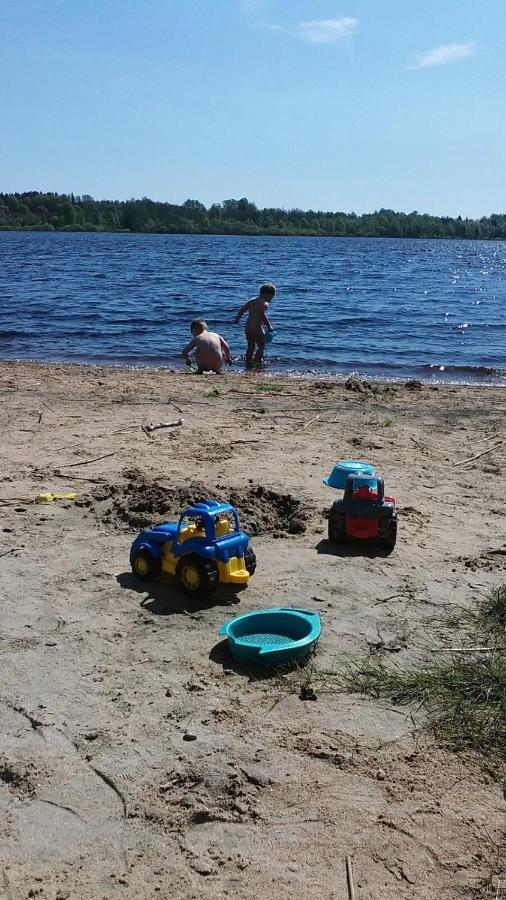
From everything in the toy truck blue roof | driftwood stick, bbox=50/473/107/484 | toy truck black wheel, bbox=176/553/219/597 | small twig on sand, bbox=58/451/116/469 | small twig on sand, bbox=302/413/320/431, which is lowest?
toy truck black wheel, bbox=176/553/219/597

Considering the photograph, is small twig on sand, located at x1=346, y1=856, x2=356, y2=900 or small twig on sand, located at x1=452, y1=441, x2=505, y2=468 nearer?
small twig on sand, located at x1=346, y1=856, x2=356, y2=900

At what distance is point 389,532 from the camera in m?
4.99

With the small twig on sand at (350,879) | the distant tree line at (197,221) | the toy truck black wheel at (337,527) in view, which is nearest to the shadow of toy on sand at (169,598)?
the toy truck black wheel at (337,527)

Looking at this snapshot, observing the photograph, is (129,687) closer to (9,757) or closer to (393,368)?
(9,757)

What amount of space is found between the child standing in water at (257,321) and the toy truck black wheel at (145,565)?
990cm

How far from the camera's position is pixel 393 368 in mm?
14859

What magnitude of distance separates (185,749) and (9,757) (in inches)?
26.6

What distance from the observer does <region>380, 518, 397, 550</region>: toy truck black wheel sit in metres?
4.98

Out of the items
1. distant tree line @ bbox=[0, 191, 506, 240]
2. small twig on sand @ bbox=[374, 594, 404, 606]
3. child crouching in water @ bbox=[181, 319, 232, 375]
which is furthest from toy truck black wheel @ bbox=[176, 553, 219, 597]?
distant tree line @ bbox=[0, 191, 506, 240]

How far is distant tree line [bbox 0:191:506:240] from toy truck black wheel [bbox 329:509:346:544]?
123453mm

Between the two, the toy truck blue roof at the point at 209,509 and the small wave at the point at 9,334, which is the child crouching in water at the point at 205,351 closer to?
the small wave at the point at 9,334

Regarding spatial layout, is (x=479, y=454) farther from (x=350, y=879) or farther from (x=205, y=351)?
→ (x=205, y=351)

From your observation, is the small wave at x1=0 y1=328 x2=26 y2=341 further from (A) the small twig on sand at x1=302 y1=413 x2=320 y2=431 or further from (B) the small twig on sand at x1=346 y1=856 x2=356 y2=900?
(B) the small twig on sand at x1=346 y1=856 x2=356 y2=900

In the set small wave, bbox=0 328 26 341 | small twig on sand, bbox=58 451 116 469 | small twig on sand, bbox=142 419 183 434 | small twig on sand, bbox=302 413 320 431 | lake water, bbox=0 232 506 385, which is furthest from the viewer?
small wave, bbox=0 328 26 341
